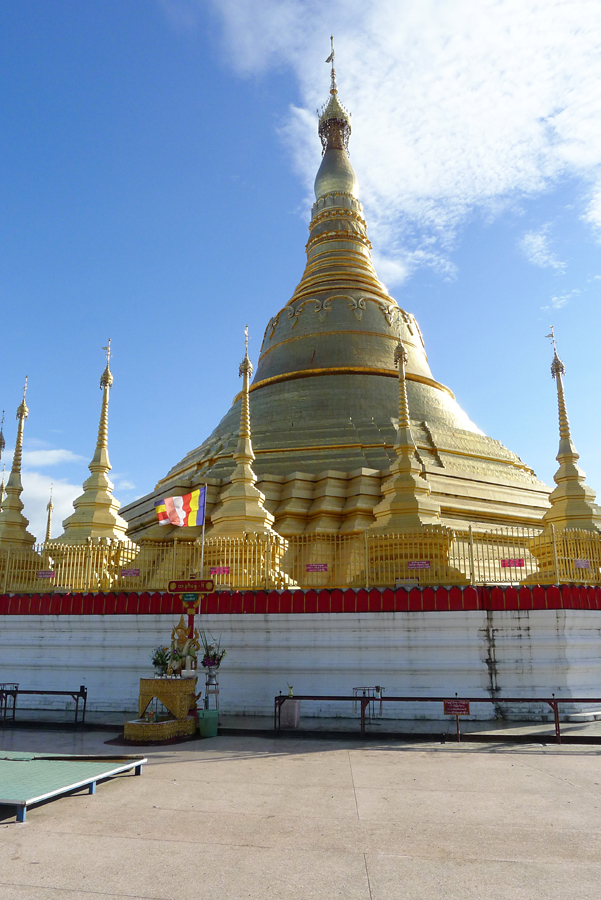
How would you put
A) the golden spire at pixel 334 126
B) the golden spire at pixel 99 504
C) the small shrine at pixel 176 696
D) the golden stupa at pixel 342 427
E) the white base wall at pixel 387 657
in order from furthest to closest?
the golden spire at pixel 334 126 < the golden stupa at pixel 342 427 < the golden spire at pixel 99 504 < the white base wall at pixel 387 657 < the small shrine at pixel 176 696

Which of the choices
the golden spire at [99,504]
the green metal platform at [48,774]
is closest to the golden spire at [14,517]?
the golden spire at [99,504]

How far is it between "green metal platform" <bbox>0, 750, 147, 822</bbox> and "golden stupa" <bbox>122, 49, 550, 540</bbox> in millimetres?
8928

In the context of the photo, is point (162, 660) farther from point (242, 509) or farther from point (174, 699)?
point (242, 509)

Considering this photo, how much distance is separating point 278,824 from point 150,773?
2.59 metres

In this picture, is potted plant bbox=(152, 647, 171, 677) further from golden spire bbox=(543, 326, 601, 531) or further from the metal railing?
golden spire bbox=(543, 326, 601, 531)

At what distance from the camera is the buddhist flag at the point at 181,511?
1458cm

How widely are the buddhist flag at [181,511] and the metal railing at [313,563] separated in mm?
558

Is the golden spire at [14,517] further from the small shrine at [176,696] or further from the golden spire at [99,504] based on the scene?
the small shrine at [176,696]

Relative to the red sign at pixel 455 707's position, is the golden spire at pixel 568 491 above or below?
above

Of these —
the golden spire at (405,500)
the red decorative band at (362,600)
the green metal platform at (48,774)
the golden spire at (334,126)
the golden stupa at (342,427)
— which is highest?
the golden spire at (334,126)

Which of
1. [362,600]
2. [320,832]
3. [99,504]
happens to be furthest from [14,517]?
[320,832]

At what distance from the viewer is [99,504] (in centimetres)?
1803

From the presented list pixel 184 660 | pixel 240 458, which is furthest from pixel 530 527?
pixel 184 660

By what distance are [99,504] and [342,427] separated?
A: 9.67 metres
